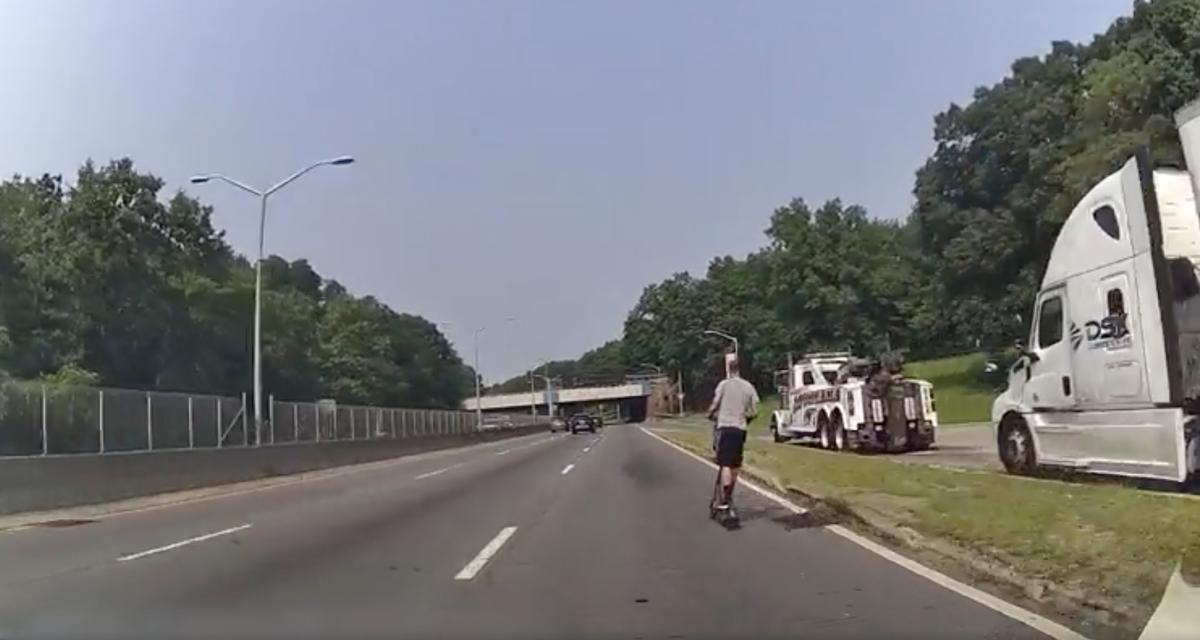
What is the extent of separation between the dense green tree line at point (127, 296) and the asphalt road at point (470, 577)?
3144cm

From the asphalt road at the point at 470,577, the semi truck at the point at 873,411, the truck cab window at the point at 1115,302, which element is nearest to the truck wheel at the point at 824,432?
the semi truck at the point at 873,411

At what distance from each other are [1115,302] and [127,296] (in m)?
52.4

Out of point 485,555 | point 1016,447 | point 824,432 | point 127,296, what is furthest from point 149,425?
point 127,296

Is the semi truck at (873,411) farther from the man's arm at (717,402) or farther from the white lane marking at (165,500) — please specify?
the man's arm at (717,402)

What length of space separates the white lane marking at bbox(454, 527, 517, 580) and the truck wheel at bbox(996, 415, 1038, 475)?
910 centimetres

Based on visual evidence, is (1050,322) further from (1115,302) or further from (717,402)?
(717,402)

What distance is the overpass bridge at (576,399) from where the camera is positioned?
6407 inches

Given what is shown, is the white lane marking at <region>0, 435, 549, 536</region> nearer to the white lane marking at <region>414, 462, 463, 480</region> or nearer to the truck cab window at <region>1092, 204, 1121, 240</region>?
the white lane marking at <region>414, 462, 463, 480</region>

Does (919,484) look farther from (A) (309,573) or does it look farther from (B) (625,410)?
(B) (625,410)

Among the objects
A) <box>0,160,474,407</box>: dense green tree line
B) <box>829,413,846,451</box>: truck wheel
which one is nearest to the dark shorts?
<box>829,413,846,451</box>: truck wheel

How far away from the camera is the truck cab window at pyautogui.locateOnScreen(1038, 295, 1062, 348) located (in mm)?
19750

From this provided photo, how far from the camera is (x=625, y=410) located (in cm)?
19362

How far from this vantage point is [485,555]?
1334 cm

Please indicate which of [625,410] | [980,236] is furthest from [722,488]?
[625,410]
